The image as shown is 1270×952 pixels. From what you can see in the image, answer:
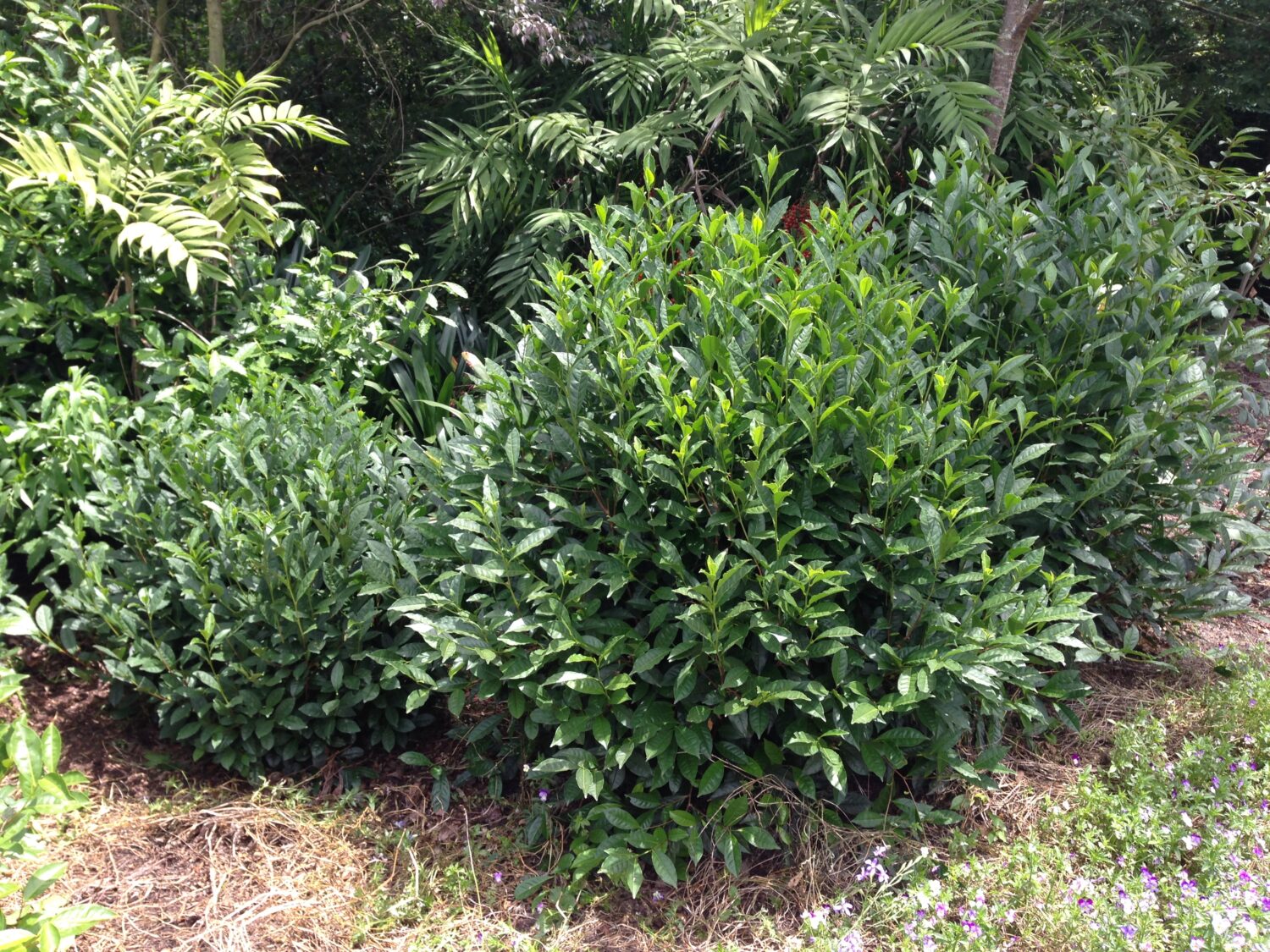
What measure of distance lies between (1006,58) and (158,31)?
13.1 feet

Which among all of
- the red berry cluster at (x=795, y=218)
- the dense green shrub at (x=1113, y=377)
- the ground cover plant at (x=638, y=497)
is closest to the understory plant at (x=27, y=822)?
the ground cover plant at (x=638, y=497)

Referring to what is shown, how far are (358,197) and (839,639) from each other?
4338 millimetres

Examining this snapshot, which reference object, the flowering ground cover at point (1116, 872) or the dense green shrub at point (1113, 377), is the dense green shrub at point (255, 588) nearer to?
the flowering ground cover at point (1116, 872)

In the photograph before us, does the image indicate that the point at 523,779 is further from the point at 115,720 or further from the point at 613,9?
the point at 613,9

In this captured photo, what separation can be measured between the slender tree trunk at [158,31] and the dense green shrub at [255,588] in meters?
2.98

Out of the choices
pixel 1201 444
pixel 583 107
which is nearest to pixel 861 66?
pixel 583 107

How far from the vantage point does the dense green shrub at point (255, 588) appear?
8.57ft

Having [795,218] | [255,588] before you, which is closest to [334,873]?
[255,588]

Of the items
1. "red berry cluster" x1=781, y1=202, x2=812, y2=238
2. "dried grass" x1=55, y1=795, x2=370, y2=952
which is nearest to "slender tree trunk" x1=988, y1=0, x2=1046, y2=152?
"red berry cluster" x1=781, y1=202, x2=812, y2=238

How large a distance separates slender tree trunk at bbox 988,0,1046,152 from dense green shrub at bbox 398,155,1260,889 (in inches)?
62.3

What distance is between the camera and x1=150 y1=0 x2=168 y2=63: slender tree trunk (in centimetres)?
493

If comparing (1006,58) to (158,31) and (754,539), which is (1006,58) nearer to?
(754,539)

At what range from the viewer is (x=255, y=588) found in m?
2.63

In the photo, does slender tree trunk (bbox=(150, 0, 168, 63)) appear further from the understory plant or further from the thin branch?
the understory plant
